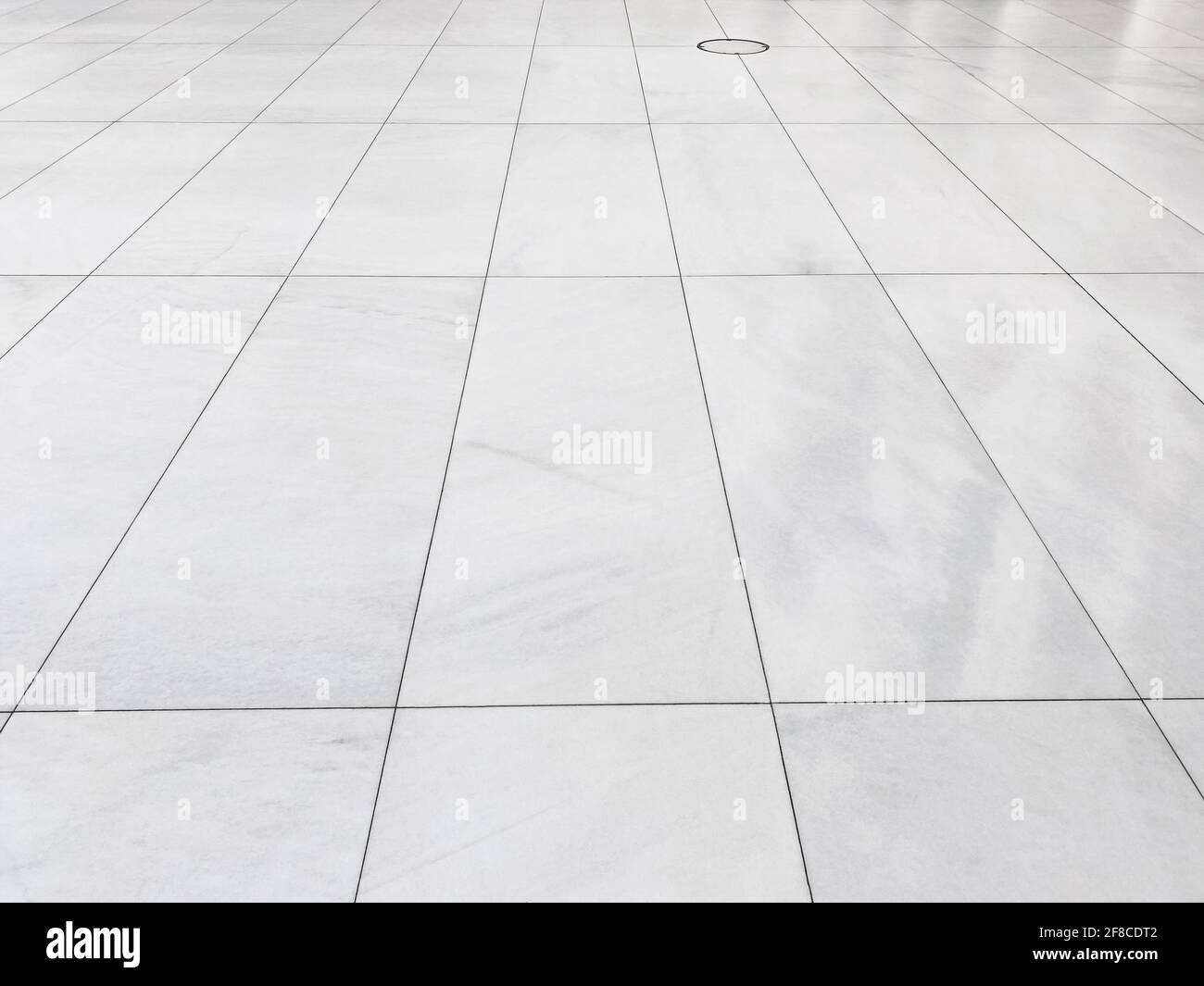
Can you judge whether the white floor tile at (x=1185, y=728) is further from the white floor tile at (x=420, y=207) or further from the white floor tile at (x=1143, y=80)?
the white floor tile at (x=1143, y=80)

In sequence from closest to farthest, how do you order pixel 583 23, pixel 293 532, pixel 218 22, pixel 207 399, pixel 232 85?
pixel 293 532 < pixel 207 399 < pixel 232 85 < pixel 218 22 < pixel 583 23

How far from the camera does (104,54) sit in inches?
235

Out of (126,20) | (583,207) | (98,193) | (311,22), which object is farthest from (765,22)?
(98,193)

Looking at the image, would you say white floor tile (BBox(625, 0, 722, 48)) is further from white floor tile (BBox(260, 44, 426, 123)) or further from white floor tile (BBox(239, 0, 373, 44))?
white floor tile (BBox(239, 0, 373, 44))

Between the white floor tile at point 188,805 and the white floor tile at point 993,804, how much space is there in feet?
2.48

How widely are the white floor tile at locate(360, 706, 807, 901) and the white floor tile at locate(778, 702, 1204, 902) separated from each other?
0.08m

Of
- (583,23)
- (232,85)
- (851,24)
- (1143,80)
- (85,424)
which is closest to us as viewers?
(85,424)

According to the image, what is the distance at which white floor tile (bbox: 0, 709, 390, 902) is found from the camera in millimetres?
1494

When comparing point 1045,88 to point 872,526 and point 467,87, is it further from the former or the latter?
point 872,526

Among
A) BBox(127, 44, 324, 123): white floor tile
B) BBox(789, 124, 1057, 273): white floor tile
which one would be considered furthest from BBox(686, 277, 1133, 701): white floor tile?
BBox(127, 44, 324, 123): white floor tile

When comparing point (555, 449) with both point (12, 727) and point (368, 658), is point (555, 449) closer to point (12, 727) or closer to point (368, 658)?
point (368, 658)

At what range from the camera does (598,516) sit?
7.42 feet

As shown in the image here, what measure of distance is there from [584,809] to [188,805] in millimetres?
656
